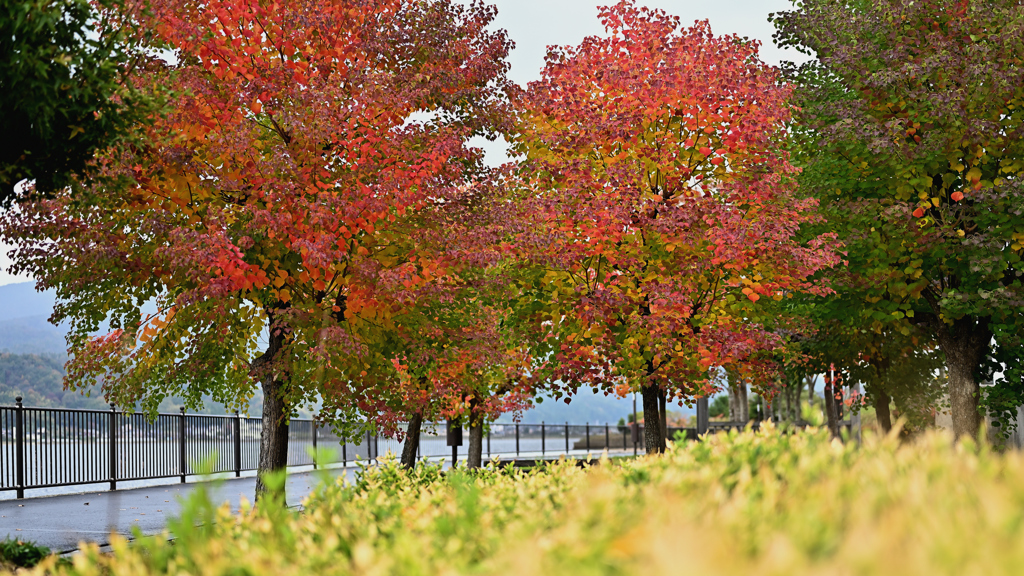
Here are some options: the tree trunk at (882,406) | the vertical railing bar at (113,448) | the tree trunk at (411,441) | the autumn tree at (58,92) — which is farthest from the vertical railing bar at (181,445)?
the tree trunk at (882,406)

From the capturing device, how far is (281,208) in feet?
29.8

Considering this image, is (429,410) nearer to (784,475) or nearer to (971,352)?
(971,352)

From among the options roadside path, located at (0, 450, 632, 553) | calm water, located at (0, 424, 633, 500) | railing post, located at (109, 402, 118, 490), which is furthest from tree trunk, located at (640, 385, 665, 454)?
railing post, located at (109, 402, 118, 490)

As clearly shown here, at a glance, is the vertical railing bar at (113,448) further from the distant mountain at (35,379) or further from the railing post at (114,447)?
the distant mountain at (35,379)

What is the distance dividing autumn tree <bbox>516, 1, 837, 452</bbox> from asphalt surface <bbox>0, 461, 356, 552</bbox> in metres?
4.19

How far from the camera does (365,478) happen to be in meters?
7.74

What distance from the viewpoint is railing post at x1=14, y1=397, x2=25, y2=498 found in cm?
1516

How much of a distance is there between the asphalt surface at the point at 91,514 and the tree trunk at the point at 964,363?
399 inches

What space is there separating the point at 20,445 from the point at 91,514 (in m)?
3.26

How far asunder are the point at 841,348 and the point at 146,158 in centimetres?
1382

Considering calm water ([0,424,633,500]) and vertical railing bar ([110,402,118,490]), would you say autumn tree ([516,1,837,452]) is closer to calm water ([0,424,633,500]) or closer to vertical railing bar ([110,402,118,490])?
calm water ([0,424,633,500])

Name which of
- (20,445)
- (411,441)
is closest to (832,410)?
(411,441)

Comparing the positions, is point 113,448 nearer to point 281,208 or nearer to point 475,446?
point 475,446

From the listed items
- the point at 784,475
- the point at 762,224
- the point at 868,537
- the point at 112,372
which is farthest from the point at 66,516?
the point at 868,537
